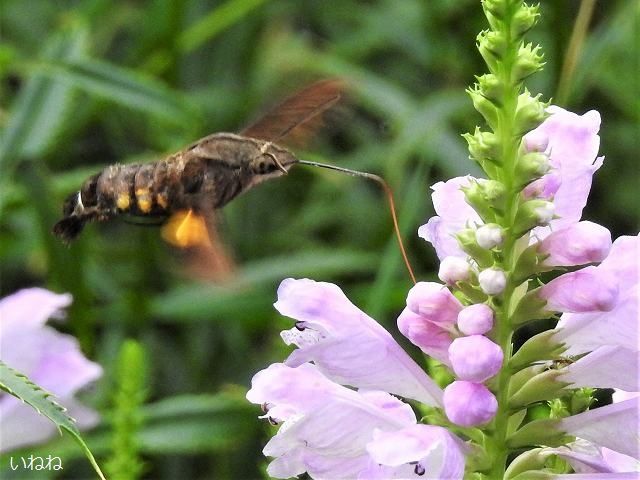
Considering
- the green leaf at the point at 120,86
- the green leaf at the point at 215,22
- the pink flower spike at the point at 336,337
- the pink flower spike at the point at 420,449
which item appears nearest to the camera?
the pink flower spike at the point at 420,449

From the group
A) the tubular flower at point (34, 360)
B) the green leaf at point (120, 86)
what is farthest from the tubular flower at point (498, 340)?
the green leaf at point (120, 86)

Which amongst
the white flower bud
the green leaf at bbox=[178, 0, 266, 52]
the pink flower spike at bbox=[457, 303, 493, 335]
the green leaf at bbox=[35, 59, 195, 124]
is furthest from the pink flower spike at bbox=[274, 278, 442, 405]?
the green leaf at bbox=[178, 0, 266, 52]

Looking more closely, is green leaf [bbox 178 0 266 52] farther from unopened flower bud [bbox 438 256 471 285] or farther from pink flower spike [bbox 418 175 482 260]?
unopened flower bud [bbox 438 256 471 285]

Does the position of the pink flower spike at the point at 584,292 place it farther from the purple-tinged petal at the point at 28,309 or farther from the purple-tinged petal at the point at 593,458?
the purple-tinged petal at the point at 28,309

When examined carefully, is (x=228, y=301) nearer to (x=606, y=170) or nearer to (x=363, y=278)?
(x=363, y=278)

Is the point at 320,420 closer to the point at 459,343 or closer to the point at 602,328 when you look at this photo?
the point at 459,343

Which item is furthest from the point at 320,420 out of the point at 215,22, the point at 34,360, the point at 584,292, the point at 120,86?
the point at 215,22
